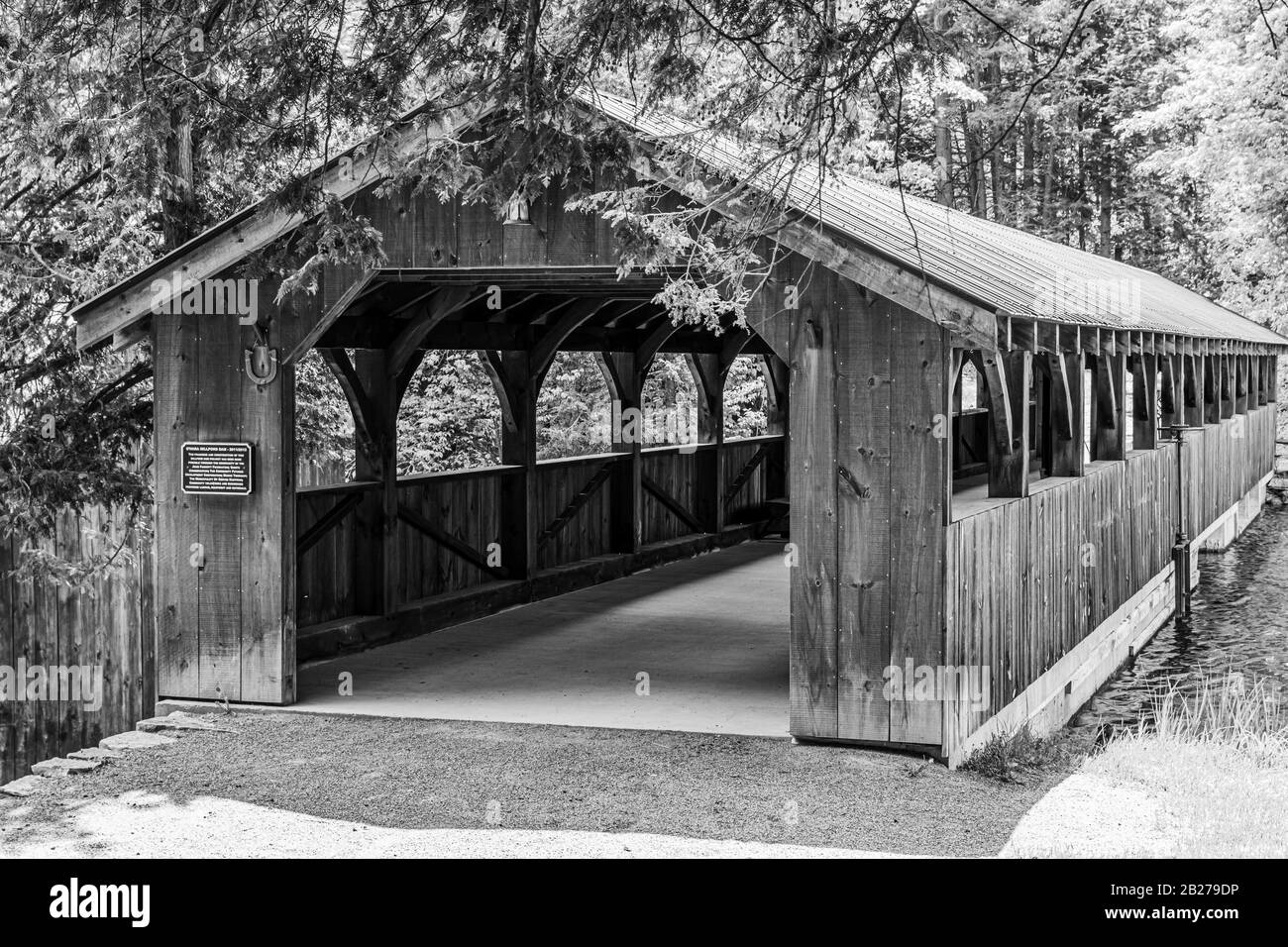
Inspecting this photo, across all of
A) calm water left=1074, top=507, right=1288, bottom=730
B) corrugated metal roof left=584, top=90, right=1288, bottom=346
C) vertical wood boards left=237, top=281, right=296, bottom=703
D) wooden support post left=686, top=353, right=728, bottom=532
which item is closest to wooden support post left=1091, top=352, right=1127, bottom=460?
corrugated metal roof left=584, top=90, right=1288, bottom=346

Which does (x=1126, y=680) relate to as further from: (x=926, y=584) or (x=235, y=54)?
(x=235, y=54)

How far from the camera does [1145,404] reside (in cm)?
1616

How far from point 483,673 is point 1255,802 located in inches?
208

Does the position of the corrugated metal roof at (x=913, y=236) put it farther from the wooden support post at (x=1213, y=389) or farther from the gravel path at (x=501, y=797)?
the wooden support post at (x=1213, y=389)

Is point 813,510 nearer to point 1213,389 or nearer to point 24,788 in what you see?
point 24,788

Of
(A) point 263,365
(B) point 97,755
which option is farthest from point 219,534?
(B) point 97,755

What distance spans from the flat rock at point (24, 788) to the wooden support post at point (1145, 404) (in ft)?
38.0

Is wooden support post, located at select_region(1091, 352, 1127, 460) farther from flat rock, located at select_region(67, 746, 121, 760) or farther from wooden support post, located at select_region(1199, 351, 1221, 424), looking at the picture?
wooden support post, located at select_region(1199, 351, 1221, 424)

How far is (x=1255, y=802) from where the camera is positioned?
8242 millimetres

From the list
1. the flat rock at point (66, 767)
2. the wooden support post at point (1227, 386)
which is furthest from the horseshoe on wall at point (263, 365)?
the wooden support post at point (1227, 386)

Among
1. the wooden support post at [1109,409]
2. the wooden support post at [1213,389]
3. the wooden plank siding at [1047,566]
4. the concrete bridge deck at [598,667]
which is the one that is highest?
the wooden support post at [1213,389]

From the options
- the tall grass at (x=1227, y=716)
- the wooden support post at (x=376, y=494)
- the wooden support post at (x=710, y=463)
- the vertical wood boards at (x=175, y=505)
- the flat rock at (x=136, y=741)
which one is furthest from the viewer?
the wooden support post at (x=710, y=463)

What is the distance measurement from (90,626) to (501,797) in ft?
19.8

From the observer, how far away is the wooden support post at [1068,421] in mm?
11719
